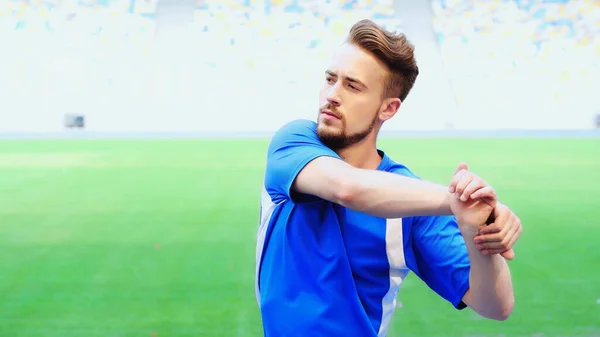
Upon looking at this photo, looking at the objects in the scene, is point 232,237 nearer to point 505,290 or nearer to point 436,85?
point 505,290

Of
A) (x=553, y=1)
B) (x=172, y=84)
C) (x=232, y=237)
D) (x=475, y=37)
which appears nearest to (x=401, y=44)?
(x=232, y=237)

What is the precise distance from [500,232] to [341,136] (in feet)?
1.32

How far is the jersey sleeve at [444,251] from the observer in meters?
1.27

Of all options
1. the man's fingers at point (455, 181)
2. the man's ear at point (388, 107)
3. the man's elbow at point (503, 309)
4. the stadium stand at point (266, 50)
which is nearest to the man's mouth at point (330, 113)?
the man's ear at point (388, 107)

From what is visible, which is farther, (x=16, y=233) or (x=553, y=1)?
(x=553, y=1)

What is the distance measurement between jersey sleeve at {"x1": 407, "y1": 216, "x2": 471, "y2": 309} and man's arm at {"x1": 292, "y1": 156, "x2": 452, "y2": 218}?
0.73 ft

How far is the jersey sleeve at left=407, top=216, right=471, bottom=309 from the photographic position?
1272 millimetres

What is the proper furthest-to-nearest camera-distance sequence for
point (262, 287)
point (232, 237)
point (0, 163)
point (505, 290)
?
point (0, 163), point (232, 237), point (262, 287), point (505, 290)

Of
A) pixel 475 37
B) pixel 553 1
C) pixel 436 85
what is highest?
pixel 553 1

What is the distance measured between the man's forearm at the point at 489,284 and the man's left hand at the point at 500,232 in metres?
0.05

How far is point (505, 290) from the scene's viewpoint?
4.01 feet

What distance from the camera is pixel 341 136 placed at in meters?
1.34

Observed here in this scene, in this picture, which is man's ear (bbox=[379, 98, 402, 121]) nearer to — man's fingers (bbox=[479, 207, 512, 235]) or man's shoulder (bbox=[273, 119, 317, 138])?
man's shoulder (bbox=[273, 119, 317, 138])

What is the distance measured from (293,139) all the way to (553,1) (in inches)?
683
